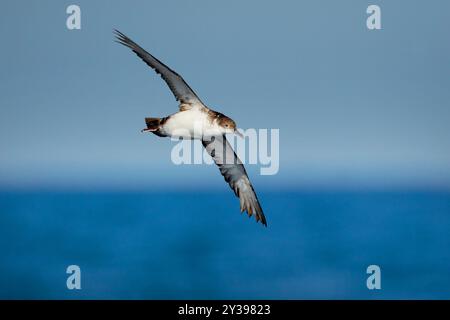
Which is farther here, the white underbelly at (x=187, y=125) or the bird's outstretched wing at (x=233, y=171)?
the bird's outstretched wing at (x=233, y=171)

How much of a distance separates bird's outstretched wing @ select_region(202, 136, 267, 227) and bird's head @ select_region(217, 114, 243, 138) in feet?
2.18

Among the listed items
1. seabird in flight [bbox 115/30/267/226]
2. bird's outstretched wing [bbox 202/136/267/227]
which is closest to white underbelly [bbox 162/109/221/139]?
seabird in flight [bbox 115/30/267/226]

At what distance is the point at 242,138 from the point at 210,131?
1.15ft

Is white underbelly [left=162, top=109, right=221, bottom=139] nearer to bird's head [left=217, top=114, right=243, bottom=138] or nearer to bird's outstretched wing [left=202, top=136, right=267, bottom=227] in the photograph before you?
bird's head [left=217, top=114, right=243, bottom=138]

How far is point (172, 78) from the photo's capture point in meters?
7.39

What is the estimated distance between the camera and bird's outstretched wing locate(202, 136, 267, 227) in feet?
26.2

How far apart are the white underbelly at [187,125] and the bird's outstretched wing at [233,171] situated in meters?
0.54

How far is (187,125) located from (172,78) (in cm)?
54

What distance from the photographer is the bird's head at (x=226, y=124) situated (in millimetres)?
7102

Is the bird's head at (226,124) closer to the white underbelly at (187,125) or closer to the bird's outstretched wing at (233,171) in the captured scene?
the white underbelly at (187,125)

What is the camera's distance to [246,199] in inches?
328

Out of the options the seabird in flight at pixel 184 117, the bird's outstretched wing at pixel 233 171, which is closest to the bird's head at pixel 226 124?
the seabird in flight at pixel 184 117
